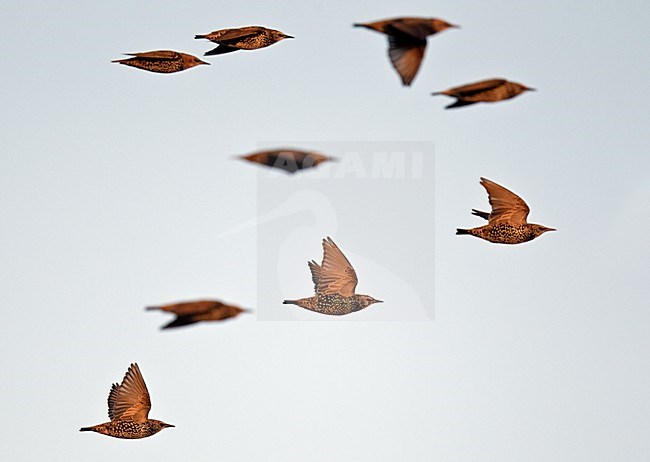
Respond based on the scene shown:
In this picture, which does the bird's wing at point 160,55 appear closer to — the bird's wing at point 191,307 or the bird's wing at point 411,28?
the bird's wing at point 411,28

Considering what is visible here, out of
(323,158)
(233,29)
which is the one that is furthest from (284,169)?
(233,29)

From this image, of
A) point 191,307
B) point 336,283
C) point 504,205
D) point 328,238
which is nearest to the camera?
point 191,307

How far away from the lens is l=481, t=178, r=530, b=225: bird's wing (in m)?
11.1

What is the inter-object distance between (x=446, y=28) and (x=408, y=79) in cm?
57

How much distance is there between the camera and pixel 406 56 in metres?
8.10

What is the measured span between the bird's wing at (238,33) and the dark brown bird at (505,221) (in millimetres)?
3402

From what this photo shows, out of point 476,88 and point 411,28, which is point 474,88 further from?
point 411,28

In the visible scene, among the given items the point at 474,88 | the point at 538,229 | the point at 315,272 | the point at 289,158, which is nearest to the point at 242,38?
the point at 474,88

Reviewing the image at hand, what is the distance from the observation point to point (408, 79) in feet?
26.3

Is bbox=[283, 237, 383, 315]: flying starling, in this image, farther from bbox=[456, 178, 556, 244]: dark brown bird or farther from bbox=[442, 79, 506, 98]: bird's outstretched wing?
bbox=[442, 79, 506, 98]: bird's outstretched wing

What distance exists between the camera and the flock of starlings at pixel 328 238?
718 cm

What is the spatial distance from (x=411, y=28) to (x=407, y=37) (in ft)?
0.35

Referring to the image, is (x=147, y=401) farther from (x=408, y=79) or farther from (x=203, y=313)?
(x=408, y=79)

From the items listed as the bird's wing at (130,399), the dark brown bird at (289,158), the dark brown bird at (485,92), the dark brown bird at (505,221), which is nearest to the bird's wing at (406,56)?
the dark brown bird at (485,92)
